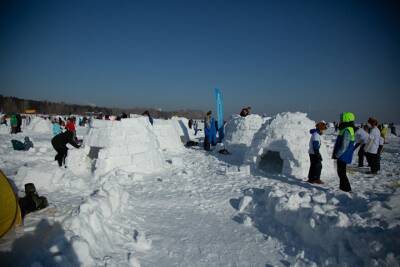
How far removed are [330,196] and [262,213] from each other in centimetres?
A: 126

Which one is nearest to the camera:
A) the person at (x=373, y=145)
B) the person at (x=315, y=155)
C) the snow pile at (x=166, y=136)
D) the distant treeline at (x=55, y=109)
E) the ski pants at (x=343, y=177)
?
the ski pants at (x=343, y=177)

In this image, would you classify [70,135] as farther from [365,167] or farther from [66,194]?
[365,167]

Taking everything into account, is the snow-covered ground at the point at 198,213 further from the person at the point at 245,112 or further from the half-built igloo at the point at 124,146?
the person at the point at 245,112

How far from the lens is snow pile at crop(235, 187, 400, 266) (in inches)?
107

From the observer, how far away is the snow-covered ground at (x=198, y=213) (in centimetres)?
295

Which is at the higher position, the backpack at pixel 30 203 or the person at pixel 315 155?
→ the person at pixel 315 155

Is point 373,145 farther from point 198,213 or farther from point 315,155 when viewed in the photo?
point 198,213

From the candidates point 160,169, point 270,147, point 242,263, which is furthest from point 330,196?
point 160,169

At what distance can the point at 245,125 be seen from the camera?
11766mm

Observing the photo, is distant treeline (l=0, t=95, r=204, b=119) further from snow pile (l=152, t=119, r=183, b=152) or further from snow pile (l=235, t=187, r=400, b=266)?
snow pile (l=235, t=187, r=400, b=266)

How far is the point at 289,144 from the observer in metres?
7.23

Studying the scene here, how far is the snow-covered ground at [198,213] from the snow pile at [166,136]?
3917 millimetres

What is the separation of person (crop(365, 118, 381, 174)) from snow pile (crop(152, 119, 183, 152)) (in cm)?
745

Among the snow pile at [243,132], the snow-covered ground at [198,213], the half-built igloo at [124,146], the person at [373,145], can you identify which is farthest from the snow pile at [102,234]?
the snow pile at [243,132]
